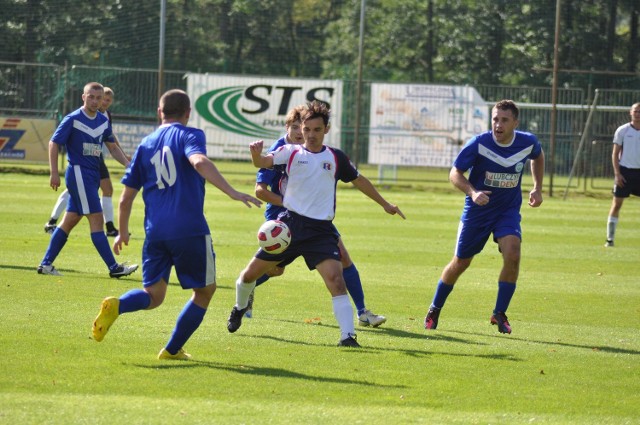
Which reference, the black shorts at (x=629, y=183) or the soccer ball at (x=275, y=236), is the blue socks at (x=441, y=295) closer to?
the soccer ball at (x=275, y=236)

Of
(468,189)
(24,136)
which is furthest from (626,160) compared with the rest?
(24,136)

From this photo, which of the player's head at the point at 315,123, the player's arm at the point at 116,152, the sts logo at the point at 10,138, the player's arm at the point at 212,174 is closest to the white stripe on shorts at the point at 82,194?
the player's arm at the point at 116,152

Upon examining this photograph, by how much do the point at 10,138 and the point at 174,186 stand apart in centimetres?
2301

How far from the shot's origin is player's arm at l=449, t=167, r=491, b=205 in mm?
9172

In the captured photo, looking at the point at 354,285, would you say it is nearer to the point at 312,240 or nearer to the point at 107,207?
the point at 312,240

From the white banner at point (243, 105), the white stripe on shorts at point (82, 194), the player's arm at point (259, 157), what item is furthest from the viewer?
the white banner at point (243, 105)

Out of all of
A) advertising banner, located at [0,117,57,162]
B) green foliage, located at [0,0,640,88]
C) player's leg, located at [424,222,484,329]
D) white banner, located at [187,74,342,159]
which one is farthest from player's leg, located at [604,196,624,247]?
green foliage, located at [0,0,640,88]

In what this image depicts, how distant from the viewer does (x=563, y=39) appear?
37.3 meters

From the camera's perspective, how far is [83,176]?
40.3 ft

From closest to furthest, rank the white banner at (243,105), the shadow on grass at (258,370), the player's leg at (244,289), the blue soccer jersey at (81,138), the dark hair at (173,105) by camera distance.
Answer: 1. the shadow on grass at (258,370)
2. the dark hair at (173,105)
3. the player's leg at (244,289)
4. the blue soccer jersey at (81,138)
5. the white banner at (243,105)

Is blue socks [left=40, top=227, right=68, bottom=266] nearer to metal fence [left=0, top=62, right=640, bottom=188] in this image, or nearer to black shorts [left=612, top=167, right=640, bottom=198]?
black shorts [left=612, top=167, right=640, bottom=198]

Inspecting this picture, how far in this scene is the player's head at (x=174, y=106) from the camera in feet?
23.9

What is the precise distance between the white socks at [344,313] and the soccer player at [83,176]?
4.44m

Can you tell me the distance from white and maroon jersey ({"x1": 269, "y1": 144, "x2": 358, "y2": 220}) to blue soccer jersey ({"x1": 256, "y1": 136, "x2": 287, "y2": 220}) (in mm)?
450
